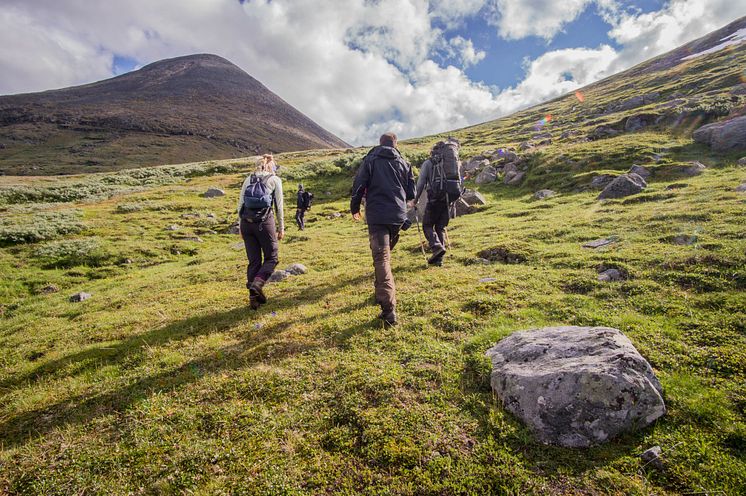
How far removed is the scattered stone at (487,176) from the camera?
29469 mm

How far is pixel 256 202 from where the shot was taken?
8.06 meters

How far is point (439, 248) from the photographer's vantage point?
11055mm

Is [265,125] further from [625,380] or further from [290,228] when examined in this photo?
[625,380]

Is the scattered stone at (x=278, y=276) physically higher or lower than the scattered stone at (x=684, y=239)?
lower

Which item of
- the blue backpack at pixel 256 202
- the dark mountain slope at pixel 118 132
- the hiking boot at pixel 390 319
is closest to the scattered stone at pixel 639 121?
the hiking boot at pixel 390 319

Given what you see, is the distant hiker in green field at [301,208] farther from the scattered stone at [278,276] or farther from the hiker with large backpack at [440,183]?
the hiker with large backpack at [440,183]

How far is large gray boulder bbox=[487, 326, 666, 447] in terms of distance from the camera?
3.96m

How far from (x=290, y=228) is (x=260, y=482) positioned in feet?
70.7

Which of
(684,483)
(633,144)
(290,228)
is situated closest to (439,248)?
(684,483)

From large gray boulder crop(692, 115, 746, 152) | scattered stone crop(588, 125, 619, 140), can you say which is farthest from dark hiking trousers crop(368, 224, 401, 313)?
scattered stone crop(588, 125, 619, 140)

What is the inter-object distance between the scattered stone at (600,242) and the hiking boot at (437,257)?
4.85 meters

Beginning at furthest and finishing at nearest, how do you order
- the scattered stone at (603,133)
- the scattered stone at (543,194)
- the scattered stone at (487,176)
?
the scattered stone at (603,133)
the scattered stone at (487,176)
the scattered stone at (543,194)

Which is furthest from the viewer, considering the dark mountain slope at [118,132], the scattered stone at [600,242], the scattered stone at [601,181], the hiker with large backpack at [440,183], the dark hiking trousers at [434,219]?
the dark mountain slope at [118,132]

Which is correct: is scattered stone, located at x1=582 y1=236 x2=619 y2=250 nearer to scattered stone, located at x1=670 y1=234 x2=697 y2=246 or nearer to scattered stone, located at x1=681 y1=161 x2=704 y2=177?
scattered stone, located at x1=670 y1=234 x2=697 y2=246
